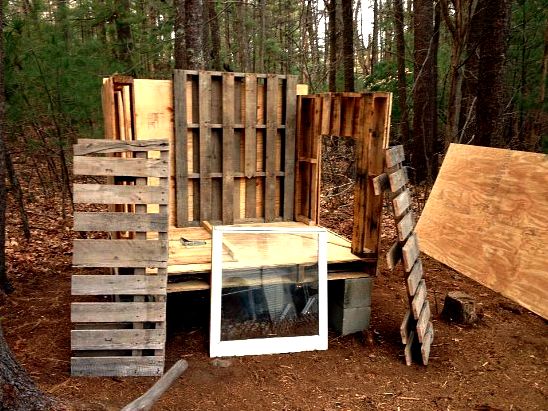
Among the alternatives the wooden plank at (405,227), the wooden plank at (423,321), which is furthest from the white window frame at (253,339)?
the wooden plank at (423,321)

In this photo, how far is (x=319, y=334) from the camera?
465 centimetres

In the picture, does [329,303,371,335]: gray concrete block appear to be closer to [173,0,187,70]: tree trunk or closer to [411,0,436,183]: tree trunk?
[173,0,187,70]: tree trunk

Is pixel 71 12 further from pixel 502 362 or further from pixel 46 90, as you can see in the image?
pixel 502 362

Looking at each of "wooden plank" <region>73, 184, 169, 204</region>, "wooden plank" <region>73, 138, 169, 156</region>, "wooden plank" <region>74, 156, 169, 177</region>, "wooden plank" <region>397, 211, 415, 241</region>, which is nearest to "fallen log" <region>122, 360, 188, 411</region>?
"wooden plank" <region>73, 184, 169, 204</region>

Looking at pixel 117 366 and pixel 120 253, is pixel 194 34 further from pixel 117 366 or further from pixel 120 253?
pixel 117 366

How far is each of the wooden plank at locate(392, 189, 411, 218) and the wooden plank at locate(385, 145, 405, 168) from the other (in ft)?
0.95

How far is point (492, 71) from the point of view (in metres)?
6.81

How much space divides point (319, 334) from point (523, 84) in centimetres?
815

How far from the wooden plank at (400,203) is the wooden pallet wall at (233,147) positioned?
2.39m

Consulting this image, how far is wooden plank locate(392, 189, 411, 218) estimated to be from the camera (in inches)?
168

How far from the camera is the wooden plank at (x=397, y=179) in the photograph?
168 inches

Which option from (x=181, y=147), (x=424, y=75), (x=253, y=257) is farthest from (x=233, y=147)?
(x=424, y=75)

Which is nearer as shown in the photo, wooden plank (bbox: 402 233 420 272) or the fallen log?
the fallen log

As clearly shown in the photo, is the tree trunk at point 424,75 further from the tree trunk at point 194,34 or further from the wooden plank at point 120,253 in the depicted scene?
the wooden plank at point 120,253
